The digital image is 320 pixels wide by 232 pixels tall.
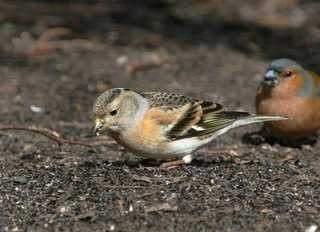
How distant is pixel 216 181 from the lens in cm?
554

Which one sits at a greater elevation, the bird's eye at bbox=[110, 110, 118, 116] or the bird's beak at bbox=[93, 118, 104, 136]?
the bird's eye at bbox=[110, 110, 118, 116]

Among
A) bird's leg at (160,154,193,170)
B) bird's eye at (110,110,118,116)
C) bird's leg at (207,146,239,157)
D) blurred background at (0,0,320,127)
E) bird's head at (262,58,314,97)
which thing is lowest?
blurred background at (0,0,320,127)

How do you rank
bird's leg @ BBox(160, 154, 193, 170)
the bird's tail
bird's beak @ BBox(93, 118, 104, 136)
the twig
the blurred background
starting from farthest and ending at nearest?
the blurred background, the twig, the bird's tail, bird's leg @ BBox(160, 154, 193, 170), bird's beak @ BBox(93, 118, 104, 136)

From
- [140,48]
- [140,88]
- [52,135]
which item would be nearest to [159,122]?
[52,135]

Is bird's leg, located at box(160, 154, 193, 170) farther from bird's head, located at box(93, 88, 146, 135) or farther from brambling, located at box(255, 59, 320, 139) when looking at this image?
brambling, located at box(255, 59, 320, 139)

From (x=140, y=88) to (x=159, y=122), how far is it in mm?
3898

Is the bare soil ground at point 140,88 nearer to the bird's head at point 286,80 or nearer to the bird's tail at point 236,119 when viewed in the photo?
the bird's tail at point 236,119

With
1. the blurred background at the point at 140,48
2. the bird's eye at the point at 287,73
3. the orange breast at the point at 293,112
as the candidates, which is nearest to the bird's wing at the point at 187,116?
the orange breast at the point at 293,112

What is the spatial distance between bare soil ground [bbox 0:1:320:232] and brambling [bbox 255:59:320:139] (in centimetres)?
23

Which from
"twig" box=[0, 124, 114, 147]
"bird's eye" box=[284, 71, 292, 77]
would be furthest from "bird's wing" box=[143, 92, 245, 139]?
"bird's eye" box=[284, 71, 292, 77]

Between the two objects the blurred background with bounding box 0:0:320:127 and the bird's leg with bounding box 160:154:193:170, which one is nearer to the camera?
the bird's leg with bounding box 160:154:193:170

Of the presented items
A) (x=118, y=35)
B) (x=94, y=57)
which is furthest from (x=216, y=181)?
(x=118, y=35)

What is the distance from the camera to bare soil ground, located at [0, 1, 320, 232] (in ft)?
16.2

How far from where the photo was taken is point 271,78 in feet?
25.2
